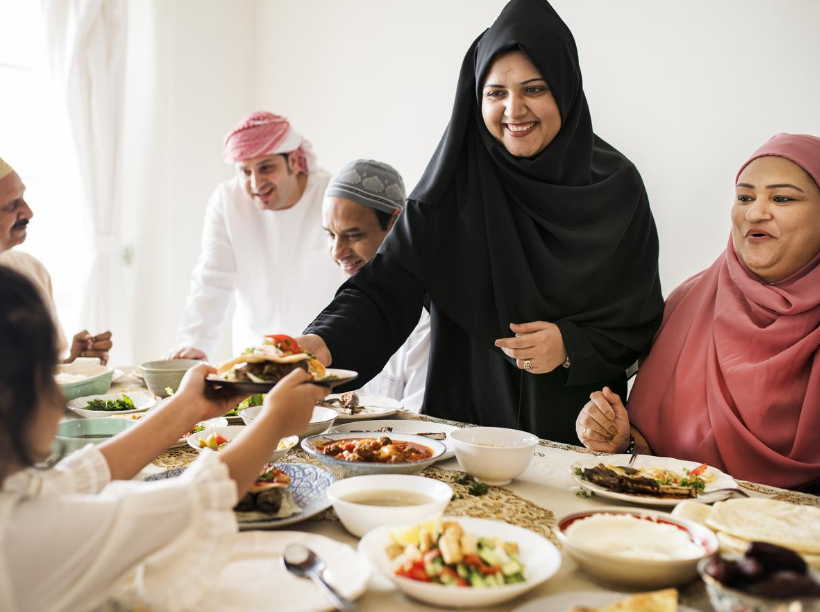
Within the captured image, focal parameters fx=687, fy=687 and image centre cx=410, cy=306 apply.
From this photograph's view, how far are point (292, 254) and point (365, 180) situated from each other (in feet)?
3.96

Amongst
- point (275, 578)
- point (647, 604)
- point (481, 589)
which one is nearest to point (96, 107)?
point (275, 578)

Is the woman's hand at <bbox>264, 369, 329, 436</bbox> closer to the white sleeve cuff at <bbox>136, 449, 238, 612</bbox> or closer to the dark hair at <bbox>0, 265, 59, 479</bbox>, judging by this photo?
the white sleeve cuff at <bbox>136, 449, 238, 612</bbox>

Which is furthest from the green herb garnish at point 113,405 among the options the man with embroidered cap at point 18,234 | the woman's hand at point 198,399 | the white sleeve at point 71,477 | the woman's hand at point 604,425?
the woman's hand at point 604,425

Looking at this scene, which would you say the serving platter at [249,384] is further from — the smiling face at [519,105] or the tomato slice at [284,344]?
the smiling face at [519,105]

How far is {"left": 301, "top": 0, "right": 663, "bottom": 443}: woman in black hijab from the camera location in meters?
1.96

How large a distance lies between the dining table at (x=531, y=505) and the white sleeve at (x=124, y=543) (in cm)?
14

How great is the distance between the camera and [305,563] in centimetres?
95

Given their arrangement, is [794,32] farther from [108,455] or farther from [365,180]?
[108,455]

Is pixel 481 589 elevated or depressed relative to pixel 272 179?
depressed

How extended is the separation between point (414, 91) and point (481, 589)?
12.3 feet

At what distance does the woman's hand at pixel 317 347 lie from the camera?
180cm

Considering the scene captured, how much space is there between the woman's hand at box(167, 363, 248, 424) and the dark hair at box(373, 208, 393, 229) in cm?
166

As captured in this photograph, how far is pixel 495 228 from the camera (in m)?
2.04

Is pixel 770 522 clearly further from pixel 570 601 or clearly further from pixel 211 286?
pixel 211 286
